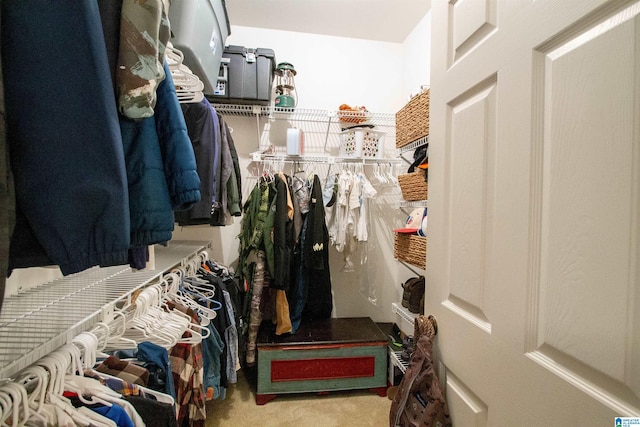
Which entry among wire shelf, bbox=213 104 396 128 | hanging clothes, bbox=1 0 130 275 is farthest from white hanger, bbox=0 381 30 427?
wire shelf, bbox=213 104 396 128

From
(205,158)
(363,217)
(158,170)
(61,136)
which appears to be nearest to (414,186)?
(363,217)

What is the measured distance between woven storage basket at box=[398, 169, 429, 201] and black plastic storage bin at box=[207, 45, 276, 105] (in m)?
1.16

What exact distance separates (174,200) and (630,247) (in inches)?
31.1

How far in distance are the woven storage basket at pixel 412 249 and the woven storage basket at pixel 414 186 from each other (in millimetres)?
205

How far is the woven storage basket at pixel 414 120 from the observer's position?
1.33 m

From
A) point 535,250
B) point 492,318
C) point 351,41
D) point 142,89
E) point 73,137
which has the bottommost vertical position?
point 492,318

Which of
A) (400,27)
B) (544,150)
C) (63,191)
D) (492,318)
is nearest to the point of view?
(63,191)

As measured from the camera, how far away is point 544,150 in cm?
53

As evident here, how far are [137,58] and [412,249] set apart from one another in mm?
1254

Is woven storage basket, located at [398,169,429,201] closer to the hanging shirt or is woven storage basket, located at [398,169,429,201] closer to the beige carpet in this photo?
the hanging shirt

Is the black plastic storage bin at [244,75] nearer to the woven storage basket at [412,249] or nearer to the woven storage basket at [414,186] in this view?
the woven storage basket at [414,186]

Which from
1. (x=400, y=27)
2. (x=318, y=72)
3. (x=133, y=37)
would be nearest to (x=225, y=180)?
(x=133, y=37)

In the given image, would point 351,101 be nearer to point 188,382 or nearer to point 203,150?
point 203,150

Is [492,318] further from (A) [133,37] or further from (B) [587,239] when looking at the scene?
(A) [133,37]
